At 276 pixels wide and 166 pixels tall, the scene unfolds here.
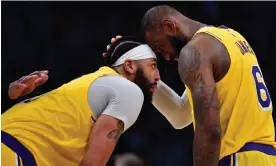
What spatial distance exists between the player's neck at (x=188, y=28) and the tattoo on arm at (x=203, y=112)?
15.5 inches

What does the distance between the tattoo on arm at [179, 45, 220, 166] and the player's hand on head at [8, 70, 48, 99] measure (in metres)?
0.94

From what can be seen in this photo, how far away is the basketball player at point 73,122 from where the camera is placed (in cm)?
302

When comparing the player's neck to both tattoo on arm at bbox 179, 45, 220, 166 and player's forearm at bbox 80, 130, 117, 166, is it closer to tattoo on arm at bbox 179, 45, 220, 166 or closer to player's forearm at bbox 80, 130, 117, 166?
tattoo on arm at bbox 179, 45, 220, 166

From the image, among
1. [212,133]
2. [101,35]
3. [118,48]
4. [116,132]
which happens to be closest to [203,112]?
[212,133]

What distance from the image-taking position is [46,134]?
306cm

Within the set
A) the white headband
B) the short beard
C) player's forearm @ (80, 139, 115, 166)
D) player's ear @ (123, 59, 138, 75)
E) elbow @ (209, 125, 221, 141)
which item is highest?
the short beard

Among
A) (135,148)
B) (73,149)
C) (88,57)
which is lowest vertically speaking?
(135,148)

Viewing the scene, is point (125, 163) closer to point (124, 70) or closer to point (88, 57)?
point (124, 70)

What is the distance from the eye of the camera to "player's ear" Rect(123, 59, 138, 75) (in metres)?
3.51

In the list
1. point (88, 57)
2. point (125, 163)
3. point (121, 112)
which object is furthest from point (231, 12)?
point (121, 112)

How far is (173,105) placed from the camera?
3992 millimetres

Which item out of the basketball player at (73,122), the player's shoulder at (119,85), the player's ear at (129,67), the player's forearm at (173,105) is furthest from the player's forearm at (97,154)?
the player's forearm at (173,105)

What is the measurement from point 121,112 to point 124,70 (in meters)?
0.49

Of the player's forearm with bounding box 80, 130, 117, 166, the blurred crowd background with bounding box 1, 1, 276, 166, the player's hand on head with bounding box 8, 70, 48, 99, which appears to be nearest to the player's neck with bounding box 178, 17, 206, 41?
the player's forearm with bounding box 80, 130, 117, 166
